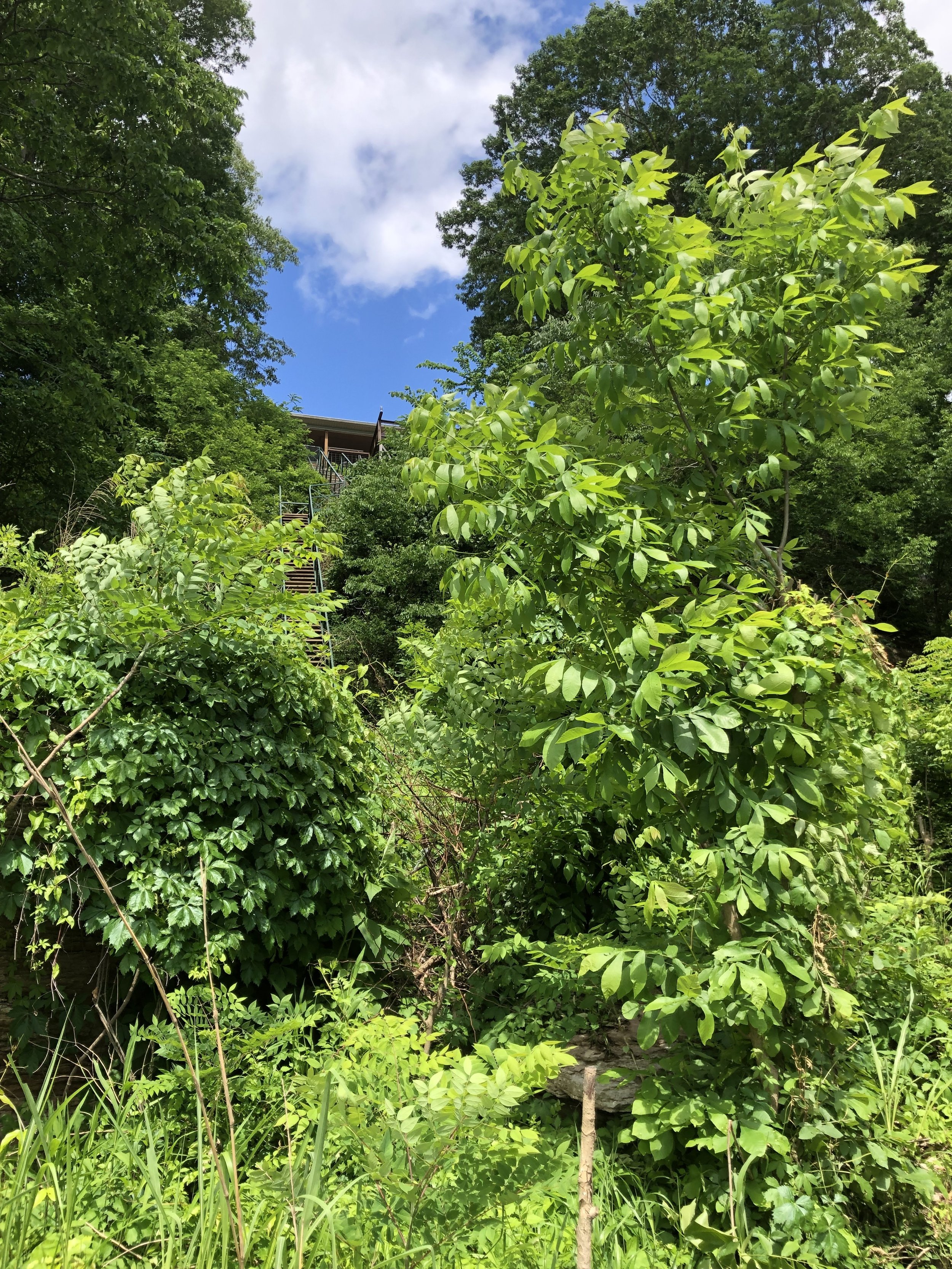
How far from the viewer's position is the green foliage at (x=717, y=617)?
2.11 m

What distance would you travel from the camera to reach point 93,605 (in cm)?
317

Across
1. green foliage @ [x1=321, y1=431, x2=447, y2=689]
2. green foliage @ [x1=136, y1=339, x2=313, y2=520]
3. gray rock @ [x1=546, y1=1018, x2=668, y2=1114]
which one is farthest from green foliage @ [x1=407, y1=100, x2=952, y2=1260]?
green foliage @ [x1=136, y1=339, x2=313, y2=520]

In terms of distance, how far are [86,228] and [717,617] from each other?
10.0 metres

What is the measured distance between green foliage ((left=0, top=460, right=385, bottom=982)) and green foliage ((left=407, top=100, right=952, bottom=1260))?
1307 mm

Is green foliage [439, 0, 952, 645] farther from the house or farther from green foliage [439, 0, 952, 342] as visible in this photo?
the house

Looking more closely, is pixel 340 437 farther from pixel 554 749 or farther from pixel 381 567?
pixel 554 749

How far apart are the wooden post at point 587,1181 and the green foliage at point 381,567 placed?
11.4 meters

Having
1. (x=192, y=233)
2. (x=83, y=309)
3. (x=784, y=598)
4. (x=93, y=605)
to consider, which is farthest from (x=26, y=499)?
(x=784, y=598)

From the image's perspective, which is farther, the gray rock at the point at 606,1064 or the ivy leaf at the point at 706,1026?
the gray rock at the point at 606,1064

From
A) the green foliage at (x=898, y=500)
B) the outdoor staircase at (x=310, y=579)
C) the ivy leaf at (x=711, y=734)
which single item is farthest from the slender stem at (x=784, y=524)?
the green foliage at (x=898, y=500)

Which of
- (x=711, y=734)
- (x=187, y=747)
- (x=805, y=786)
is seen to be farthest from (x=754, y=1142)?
(x=187, y=747)

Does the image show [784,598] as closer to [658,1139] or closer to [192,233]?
[658,1139]

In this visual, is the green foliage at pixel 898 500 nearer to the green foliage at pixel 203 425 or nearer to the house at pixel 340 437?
the green foliage at pixel 203 425

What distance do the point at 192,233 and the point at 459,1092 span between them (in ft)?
36.1
